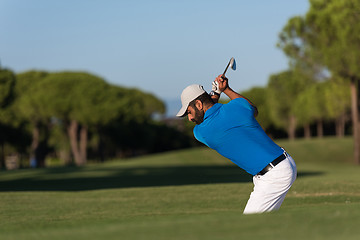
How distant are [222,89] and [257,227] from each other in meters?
2.12

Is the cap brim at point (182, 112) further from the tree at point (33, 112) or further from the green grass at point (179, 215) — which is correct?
the tree at point (33, 112)

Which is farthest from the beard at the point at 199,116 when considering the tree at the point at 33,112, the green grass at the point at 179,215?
the tree at the point at 33,112

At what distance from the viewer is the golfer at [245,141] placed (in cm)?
689

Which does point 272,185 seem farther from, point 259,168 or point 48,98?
point 48,98

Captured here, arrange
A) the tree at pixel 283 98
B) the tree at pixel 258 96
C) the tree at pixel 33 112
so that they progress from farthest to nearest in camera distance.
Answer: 1. the tree at pixel 258 96
2. the tree at pixel 283 98
3. the tree at pixel 33 112

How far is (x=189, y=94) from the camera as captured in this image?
279 inches

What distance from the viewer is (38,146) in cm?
7712

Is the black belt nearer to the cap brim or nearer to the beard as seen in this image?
the beard

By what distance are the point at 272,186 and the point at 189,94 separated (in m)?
1.43

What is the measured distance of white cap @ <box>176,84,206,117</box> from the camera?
23.2 ft

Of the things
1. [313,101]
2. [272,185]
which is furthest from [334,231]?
[313,101]

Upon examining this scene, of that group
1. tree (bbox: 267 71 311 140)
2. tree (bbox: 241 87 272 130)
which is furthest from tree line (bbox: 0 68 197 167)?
tree (bbox: 241 87 272 130)

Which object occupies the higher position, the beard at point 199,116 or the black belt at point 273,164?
the beard at point 199,116

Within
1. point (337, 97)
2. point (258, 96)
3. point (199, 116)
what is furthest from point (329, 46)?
point (258, 96)
